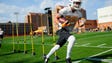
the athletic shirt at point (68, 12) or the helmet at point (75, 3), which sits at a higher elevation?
the helmet at point (75, 3)

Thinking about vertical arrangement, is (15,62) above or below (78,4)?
below

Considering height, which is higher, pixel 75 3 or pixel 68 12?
pixel 75 3

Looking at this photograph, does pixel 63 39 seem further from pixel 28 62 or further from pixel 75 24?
pixel 28 62

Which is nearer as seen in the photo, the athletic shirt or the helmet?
the athletic shirt

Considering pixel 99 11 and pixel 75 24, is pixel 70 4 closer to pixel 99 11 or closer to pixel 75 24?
pixel 75 24

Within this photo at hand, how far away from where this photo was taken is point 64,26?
907 centimetres

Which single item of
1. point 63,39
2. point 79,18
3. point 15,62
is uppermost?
point 79,18

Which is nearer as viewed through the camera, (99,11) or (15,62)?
(15,62)

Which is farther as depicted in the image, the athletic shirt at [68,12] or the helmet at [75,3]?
the helmet at [75,3]

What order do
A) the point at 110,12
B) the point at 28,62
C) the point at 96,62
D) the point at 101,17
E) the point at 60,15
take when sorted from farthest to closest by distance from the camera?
1. the point at 101,17
2. the point at 110,12
3. the point at 28,62
4. the point at 96,62
5. the point at 60,15

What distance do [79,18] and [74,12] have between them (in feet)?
1.12

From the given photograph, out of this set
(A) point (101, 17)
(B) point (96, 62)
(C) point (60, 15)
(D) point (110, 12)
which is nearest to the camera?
(C) point (60, 15)

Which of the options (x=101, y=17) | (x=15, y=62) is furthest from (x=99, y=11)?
(x=15, y=62)

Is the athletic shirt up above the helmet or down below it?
below
